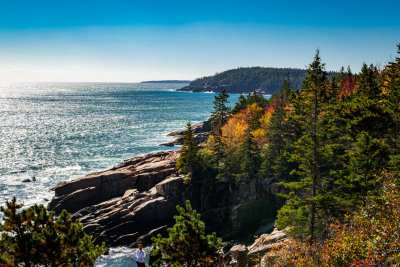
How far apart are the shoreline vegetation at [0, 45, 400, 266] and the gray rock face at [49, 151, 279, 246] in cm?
14

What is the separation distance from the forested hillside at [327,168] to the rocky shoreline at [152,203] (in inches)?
90.6

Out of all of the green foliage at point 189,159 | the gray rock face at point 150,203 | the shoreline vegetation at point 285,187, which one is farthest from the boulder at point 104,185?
the green foliage at point 189,159

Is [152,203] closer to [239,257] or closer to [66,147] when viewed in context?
[239,257]

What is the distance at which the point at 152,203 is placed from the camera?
122ft

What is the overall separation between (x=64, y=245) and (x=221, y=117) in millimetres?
48707

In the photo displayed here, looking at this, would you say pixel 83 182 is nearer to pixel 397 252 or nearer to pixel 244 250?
pixel 244 250

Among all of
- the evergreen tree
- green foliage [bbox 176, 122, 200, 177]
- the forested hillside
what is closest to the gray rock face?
green foliage [bbox 176, 122, 200, 177]

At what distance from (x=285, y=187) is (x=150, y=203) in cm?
1850

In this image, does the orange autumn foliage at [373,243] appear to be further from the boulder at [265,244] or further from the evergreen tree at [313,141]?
the boulder at [265,244]

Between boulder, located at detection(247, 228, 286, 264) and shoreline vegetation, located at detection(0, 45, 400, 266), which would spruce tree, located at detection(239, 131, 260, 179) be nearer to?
shoreline vegetation, located at detection(0, 45, 400, 266)

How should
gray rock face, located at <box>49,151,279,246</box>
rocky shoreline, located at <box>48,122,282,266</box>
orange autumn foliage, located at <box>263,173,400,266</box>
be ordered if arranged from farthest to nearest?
gray rock face, located at <box>49,151,279,246</box> < rocky shoreline, located at <box>48,122,282,266</box> < orange autumn foliage, located at <box>263,173,400,266</box>

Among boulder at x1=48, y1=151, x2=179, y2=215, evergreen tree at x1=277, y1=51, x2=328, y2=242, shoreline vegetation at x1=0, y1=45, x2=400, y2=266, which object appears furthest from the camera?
boulder at x1=48, y1=151, x2=179, y2=215

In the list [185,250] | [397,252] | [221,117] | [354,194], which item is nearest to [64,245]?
[185,250]

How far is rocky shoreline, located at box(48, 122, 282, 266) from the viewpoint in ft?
114
